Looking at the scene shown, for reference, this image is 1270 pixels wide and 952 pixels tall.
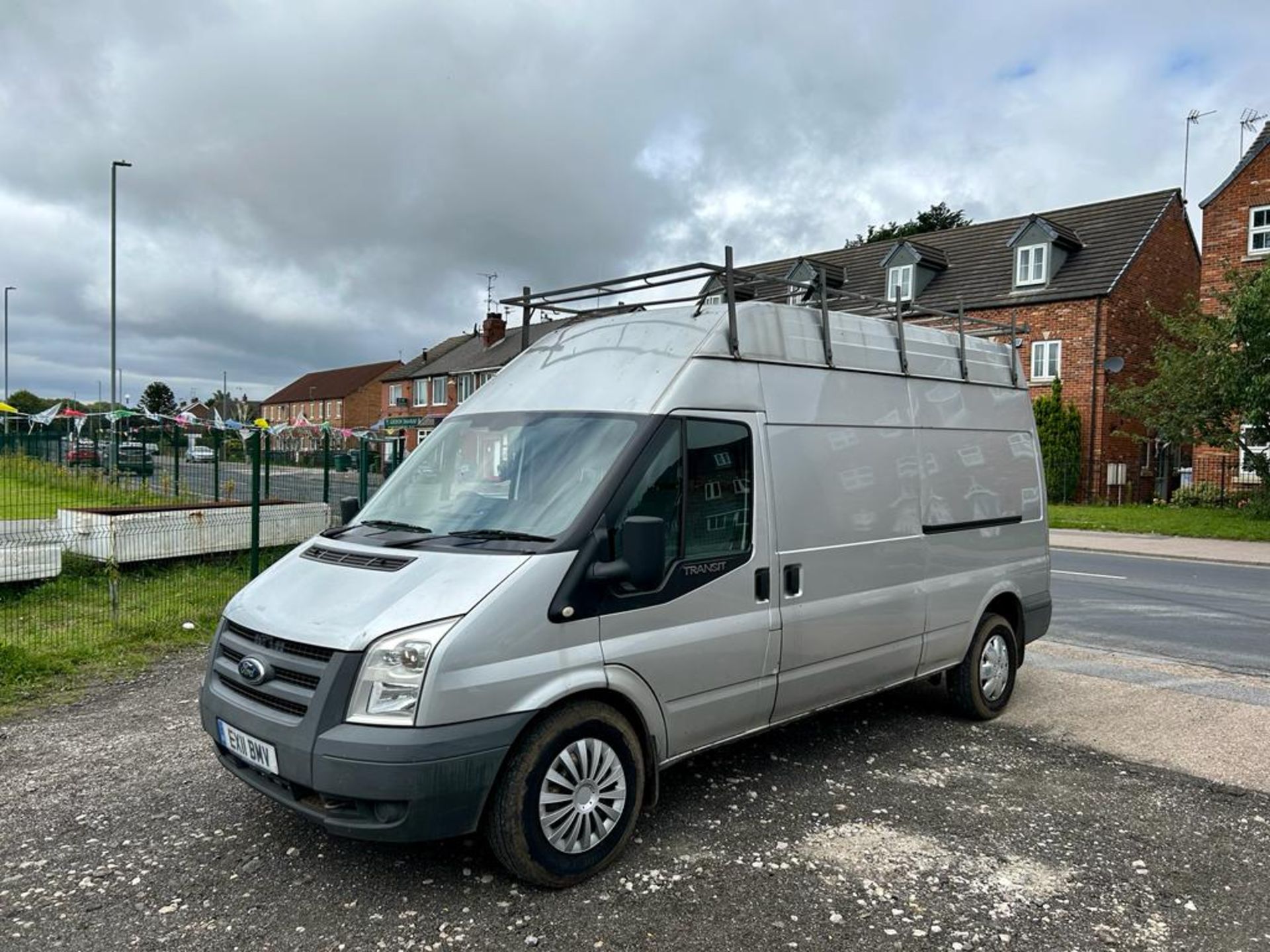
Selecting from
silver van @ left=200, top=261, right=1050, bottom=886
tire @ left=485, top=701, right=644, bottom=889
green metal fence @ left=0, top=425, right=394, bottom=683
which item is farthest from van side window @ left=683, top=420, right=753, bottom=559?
green metal fence @ left=0, top=425, right=394, bottom=683

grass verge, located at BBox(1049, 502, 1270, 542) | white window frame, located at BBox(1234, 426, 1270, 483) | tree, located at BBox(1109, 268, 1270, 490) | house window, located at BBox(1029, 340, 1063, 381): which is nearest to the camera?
grass verge, located at BBox(1049, 502, 1270, 542)

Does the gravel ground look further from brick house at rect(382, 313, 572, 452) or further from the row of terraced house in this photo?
brick house at rect(382, 313, 572, 452)

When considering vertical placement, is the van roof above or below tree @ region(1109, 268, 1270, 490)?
below

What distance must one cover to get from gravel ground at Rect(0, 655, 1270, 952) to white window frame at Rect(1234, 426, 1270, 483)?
19.6 meters

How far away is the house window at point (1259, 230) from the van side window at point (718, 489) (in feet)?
92.1

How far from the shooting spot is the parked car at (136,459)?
16750mm

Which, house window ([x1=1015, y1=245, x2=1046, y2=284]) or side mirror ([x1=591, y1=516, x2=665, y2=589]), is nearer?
side mirror ([x1=591, y1=516, x2=665, y2=589])

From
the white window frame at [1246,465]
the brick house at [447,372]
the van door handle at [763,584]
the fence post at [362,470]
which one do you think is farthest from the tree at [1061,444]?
the brick house at [447,372]

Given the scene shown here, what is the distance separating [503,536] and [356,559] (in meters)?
0.69

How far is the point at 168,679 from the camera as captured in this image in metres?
6.87

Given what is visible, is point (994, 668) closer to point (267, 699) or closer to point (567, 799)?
point (567, 799)

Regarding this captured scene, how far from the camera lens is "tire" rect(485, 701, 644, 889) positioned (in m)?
3.52

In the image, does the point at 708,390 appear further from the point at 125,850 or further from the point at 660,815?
the point at 125,850

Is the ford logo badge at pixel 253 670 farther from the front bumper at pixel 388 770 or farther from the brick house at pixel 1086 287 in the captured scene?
the brick house at pixel 1086 287
